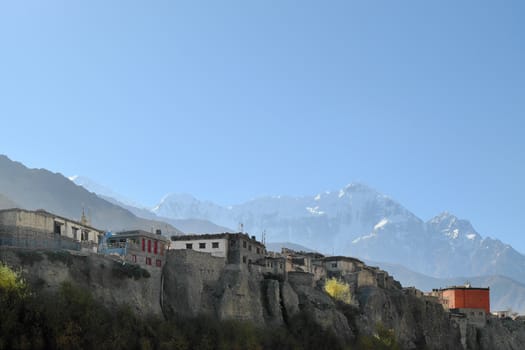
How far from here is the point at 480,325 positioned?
128m

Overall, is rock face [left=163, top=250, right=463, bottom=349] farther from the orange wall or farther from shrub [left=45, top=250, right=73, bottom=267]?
the orange wall

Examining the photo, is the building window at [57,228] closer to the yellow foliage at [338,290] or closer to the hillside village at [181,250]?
the hillside village at [181,250]

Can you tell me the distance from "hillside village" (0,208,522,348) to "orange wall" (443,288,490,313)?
454 inches

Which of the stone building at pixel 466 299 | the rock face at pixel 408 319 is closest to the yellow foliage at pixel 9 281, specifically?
the rock face at pixel 408 319

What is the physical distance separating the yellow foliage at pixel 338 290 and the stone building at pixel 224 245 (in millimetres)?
13003

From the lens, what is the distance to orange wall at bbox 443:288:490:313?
135375 mm

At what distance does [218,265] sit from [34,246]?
2086cm

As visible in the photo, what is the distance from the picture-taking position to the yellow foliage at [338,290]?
97750 millimetres

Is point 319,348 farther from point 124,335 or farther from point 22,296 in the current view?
point 22,296

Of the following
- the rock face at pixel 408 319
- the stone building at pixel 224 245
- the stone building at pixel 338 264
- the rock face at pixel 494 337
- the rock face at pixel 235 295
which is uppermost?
the stone building at pixel 224 245

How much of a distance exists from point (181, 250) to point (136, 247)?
14.8ft

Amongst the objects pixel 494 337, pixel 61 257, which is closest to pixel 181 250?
pixel 61 257

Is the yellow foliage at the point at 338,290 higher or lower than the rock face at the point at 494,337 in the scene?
higher

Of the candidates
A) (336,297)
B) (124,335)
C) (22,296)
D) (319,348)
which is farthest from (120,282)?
(336,297)
